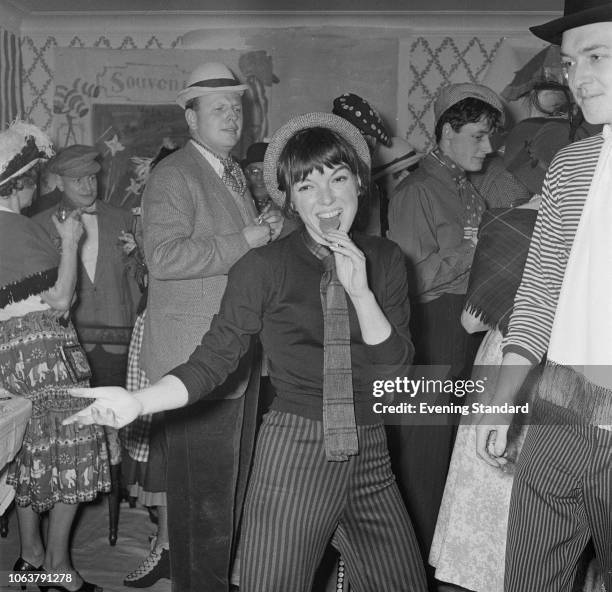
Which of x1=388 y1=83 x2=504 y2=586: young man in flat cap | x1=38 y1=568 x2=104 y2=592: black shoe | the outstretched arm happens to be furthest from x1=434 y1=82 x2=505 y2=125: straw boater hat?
x1=38 y1=568 x2=104 y2=592: black shoe

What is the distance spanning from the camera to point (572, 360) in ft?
3.06

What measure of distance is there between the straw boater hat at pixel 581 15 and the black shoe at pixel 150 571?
130 centimetres

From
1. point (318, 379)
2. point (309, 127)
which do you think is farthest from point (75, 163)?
point (318, 379)

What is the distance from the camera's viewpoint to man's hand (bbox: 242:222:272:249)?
1.45 meters

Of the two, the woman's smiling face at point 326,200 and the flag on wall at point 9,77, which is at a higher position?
the flag on wall at point 9,77

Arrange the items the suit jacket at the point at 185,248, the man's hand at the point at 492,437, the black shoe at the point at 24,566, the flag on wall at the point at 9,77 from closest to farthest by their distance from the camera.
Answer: the man's hand at the point at 492,437 → the suit jacket at the point at 185,248 → the black shoe at the point at 24,566 → the flag on wall at the point at 9,77

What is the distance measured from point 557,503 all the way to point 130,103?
1.65 metres

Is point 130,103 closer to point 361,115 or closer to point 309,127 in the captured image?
point 361,115

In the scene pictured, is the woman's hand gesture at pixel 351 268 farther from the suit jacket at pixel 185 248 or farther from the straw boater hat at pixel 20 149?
the straw boater hat at pixel 20 149

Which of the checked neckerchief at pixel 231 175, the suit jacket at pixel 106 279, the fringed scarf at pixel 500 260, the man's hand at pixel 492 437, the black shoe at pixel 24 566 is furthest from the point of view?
the suit jacket at pixel 106 279

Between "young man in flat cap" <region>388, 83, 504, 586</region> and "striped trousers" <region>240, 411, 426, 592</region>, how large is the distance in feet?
2.28

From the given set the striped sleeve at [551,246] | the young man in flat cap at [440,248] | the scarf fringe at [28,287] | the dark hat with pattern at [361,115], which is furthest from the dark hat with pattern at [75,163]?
the striped sleeve at [551,246]

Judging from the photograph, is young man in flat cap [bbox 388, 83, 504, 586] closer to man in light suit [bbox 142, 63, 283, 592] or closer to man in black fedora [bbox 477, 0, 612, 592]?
man in light suit [bbox 142, 63, 283, 592]

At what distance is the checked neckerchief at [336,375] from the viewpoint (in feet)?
3.24
